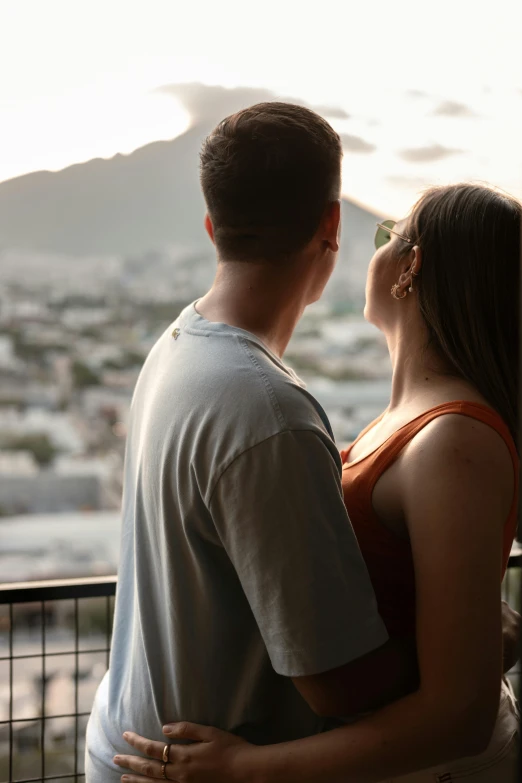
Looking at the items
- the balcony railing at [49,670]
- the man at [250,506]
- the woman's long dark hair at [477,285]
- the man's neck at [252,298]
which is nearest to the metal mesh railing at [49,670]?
the balcony railing at [49,670]

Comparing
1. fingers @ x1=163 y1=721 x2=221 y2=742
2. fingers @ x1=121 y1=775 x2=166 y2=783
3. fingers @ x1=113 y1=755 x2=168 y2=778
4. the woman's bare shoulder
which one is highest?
the woman's bare shoulder

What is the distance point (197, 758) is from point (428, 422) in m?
0.59

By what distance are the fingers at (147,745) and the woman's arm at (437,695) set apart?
0.02 meters

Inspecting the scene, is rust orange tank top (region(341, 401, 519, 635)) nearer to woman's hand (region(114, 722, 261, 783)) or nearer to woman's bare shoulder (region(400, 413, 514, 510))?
woman's bare shoulder (region(400, 413, 514, 510))

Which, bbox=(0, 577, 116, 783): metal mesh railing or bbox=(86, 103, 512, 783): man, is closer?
bbox=(86, 103, 512, 783): man

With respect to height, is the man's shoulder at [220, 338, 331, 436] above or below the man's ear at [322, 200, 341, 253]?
below

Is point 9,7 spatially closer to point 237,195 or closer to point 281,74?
point 281,74

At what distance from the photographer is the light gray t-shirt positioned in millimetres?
916

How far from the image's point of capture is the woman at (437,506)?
100cm

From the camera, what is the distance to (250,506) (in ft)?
3.00

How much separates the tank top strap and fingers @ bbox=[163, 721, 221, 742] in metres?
0.45

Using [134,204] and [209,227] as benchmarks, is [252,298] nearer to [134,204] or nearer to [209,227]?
[209,227]

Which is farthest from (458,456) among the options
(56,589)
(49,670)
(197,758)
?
(49,670)

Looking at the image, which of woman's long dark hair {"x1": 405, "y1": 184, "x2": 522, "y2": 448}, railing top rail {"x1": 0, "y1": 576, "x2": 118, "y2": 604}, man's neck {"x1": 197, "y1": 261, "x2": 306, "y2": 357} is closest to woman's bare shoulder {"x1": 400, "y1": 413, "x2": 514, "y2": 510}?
woman's long dark hair {"x1": 405, "y1": 184, "x2": 522, "y2": 448}
